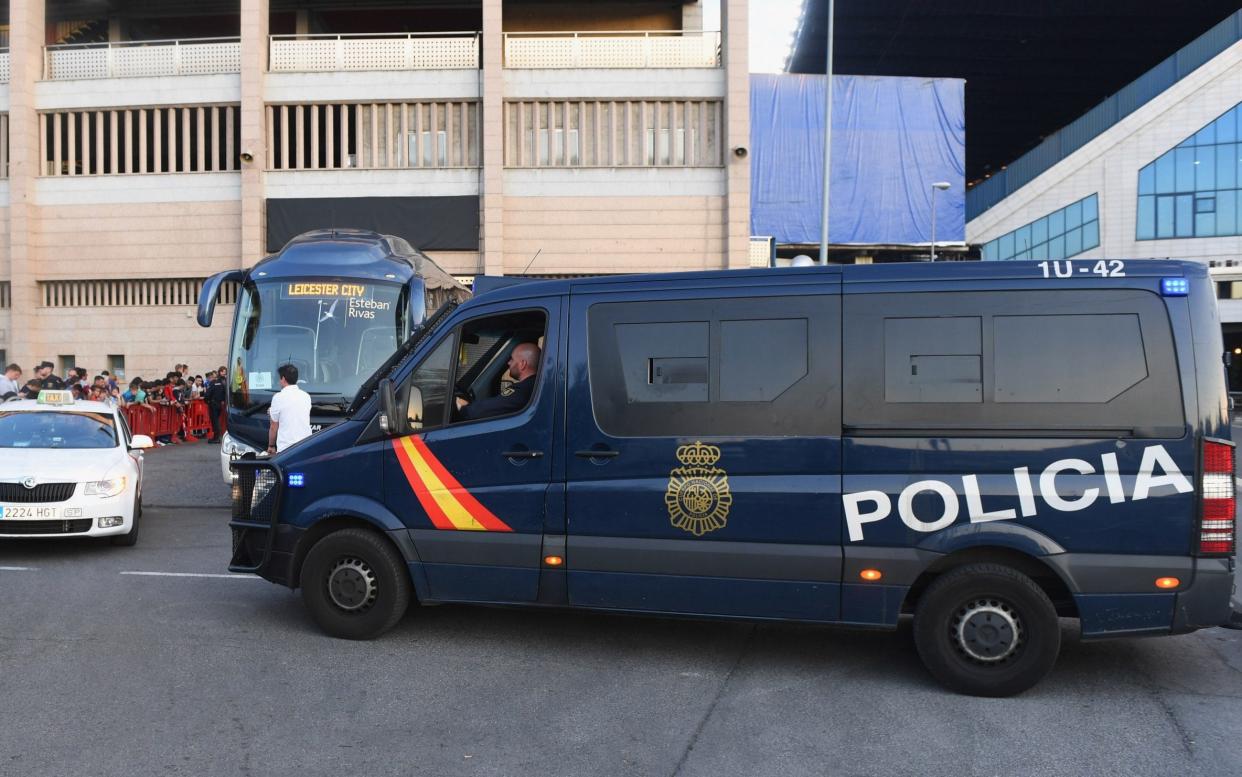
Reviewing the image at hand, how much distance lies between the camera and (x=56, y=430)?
9602 mm

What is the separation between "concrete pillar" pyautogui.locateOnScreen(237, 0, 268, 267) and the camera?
2872cm

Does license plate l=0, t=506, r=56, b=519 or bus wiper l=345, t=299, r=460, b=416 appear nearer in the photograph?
bus wiper l=345, t=299, r=460, b=416

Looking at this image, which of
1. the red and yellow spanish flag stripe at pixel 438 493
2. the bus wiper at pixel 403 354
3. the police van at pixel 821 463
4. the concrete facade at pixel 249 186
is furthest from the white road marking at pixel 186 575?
the concrete facade at pixel 249 186

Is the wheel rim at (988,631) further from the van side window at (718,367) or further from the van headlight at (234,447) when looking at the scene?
the van headlight at (234,447)

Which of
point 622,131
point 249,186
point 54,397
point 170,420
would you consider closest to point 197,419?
point 170,420

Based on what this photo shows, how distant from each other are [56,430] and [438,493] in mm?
5940

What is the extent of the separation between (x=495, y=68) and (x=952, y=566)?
1041 inches

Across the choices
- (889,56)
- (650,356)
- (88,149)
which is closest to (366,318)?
(650,356)

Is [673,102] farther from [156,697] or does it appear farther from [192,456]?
[156,697]

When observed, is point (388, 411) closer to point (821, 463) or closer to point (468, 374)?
point (468, 374)

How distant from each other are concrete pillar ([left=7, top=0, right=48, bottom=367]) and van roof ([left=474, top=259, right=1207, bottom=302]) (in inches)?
1182

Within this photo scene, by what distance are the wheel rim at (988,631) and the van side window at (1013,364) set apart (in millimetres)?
959

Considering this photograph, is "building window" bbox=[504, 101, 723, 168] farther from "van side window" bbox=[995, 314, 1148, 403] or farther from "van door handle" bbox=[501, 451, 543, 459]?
"van side window" bbox=[995, 314, 1148, 403]

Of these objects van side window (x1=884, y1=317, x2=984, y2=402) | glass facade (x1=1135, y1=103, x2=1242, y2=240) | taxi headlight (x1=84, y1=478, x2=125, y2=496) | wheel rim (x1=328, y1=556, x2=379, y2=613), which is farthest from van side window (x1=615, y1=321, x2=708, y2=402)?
glass facade (x1=1135, y1=103, x2=1242, y2=240)
